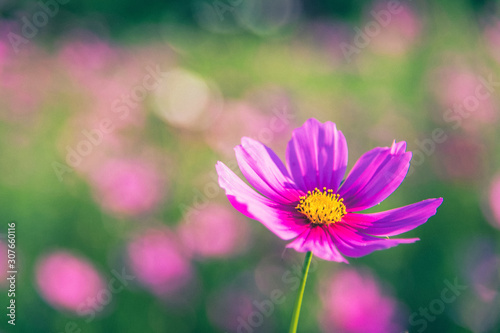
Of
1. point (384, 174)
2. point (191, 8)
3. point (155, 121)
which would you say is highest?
point (384, 174)

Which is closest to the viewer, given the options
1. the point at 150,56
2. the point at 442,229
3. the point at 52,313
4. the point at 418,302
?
the point at 52,313

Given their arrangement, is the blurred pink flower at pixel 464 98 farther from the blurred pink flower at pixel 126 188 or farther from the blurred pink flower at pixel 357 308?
the blurred pink flower at pixel 126 188

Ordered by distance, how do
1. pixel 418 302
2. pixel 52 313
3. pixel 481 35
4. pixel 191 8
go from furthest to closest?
pixel 191 8 < pixel 481 35 < pixel 418 302 < pixel 52 313

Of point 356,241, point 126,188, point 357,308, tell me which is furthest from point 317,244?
point 126,188

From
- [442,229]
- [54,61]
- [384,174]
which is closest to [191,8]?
[54,61]

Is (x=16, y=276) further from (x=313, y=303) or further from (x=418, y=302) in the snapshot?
(x=418, y=302)

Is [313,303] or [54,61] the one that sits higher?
[313,303]

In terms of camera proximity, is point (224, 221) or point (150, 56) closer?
point (224, 221)

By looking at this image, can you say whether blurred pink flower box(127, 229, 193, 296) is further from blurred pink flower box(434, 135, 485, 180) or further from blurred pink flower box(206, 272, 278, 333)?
blurred pink flower box(434, 135, 485, 180)
